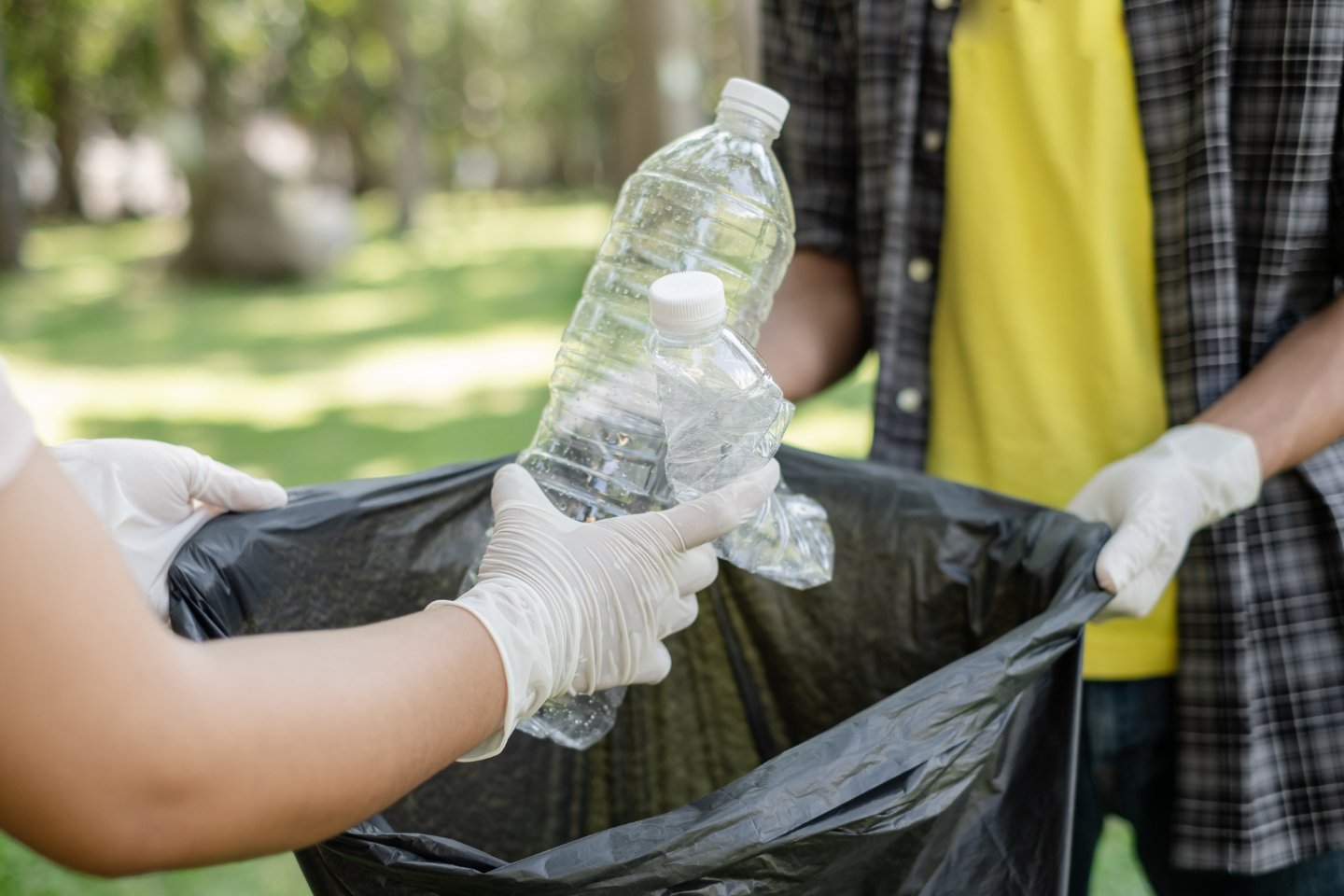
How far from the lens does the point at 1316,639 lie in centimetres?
145

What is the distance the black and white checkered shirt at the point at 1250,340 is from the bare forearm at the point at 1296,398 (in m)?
0.05

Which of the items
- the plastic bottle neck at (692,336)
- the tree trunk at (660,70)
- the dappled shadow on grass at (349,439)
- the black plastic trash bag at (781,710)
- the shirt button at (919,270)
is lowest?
the dappled shadow on grass at (349,439)

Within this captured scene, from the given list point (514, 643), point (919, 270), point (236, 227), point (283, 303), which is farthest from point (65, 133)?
point (514, 643)

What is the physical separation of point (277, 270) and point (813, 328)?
476 inches

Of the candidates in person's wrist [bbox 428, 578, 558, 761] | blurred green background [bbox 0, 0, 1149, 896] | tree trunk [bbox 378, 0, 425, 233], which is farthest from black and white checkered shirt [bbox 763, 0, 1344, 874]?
tree trunk [bbox 378, 0, 425, 233]

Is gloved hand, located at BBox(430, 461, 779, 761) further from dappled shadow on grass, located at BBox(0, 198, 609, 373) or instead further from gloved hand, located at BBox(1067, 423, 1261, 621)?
dappled shadow on grass, located at BBox(0, 198, 609, 373)

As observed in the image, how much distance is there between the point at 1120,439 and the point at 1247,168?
395 millimetres

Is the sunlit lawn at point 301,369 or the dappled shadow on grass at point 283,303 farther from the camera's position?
the dappled shadow on grass at point 283,303

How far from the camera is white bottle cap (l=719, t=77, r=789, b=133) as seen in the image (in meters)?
1.35

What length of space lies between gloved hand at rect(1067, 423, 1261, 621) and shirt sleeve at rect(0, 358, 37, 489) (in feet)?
3.48

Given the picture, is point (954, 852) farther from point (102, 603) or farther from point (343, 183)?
point (343, 183)

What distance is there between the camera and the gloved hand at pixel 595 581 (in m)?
1.01

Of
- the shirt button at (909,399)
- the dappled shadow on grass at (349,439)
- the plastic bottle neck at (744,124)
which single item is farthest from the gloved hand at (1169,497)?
the dappled shadow on grass at (349,439)

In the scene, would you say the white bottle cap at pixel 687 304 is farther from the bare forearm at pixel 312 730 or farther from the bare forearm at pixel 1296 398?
the bare forearm at pixel 1296 398
